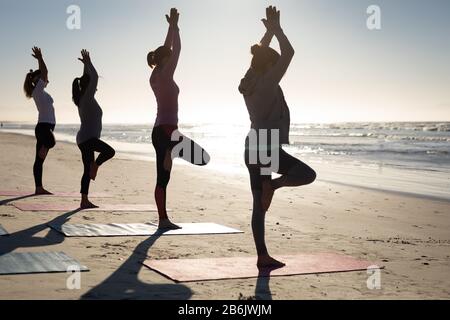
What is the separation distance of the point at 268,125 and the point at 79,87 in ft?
15.0

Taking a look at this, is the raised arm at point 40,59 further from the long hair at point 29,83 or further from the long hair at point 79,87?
the long hair at point 79,87

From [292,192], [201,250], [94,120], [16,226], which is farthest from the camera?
[292,192]

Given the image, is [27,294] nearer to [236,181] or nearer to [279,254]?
[279,254]

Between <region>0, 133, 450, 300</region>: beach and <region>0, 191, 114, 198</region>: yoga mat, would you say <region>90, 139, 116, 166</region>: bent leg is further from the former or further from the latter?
<region>0, 191, 114, 198</region>: yoga mat

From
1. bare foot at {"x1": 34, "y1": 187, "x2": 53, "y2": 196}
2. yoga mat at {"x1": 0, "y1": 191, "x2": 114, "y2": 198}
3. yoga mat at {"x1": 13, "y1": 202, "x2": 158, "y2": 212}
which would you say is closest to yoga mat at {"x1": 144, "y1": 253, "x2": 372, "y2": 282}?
yoga mat at {"x1": 13, "y1": 202, "x2": 158, "y2": 212}

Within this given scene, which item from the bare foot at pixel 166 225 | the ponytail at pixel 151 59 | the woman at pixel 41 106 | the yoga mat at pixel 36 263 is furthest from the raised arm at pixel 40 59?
the yoga mat at pixel 36 263

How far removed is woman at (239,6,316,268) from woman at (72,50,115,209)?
13.2 feet

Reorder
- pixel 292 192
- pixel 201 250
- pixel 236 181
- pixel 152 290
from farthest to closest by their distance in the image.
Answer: pixel 236 181 < pixel 292 192 < pixel 201 250 < pixel 152 290

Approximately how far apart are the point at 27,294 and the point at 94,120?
5045 millimetres

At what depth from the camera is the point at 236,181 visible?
585 inches

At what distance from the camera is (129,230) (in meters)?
7.27

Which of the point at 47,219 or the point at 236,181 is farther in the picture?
the point at 236,181

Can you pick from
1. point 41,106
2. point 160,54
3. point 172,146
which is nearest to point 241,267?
point 172,146
